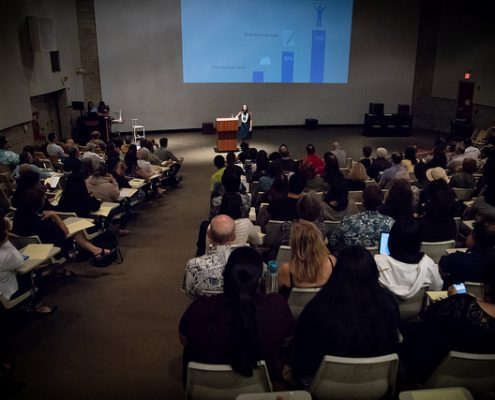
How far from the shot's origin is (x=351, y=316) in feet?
8.48

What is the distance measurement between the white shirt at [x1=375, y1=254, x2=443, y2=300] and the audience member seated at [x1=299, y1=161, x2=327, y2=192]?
10.3ft

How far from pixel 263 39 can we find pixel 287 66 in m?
1.14

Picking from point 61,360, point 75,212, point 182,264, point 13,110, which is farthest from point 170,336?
point 13,110

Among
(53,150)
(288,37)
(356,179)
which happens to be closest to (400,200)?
(356,179)

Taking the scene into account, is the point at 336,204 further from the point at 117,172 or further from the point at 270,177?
the point at 117,172

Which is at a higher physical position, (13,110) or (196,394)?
(13,110)

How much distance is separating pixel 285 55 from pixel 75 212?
35.5ft

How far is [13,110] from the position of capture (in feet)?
32.2

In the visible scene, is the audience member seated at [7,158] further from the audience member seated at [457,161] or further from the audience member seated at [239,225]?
the audience member seated at [457,161]

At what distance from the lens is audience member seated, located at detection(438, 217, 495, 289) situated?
3.67 m

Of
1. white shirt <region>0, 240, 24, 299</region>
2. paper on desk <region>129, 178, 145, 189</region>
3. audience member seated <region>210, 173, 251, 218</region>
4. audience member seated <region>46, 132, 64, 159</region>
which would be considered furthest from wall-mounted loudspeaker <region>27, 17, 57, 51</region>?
white shirt <region>0, 240, 24, 299</region>

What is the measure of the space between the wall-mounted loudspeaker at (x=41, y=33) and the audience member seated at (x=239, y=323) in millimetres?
9978

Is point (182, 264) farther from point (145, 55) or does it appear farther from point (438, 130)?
point (438, 130)

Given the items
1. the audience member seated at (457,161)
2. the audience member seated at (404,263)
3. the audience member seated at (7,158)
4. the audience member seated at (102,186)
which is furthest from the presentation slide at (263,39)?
the audience member seated at (404,263)
